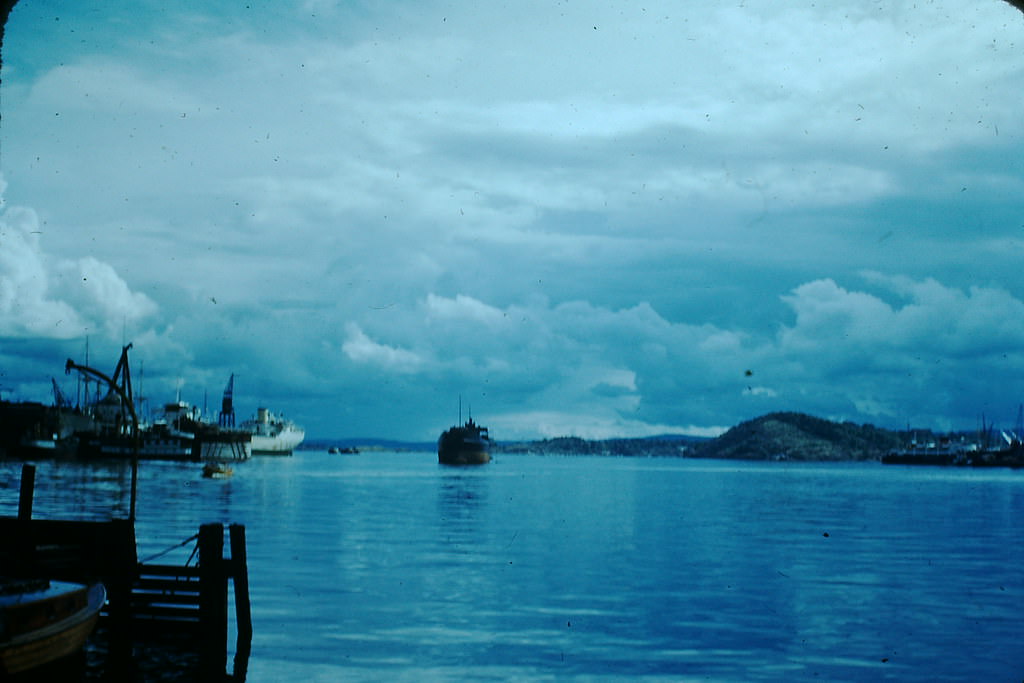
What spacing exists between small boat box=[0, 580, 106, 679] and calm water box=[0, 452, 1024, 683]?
5.09 metres

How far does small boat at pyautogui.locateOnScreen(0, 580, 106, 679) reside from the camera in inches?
608

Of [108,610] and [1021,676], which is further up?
[108,610]

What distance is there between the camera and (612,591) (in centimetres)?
3403

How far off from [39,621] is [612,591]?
69.2 ft

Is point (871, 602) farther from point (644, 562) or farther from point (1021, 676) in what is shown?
point (644, 562)

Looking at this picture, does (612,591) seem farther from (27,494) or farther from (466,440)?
(466,440)

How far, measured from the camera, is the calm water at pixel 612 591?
921 inches

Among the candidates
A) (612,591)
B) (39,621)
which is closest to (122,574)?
(39,621)

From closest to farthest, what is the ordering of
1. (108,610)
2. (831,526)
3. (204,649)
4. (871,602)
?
1. (204,649)
2. (108,610)
3. (871,602)
4. (831,526)

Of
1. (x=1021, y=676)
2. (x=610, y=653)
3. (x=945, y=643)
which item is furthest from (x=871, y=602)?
(x=610, y=653)

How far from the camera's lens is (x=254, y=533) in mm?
50625

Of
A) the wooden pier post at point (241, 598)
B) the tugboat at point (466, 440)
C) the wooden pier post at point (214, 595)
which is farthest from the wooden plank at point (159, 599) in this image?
the tugboat at point (466, 440)

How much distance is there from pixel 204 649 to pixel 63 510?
4112 cm

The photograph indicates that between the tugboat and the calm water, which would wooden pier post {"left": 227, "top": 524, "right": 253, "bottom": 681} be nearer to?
the calm water
